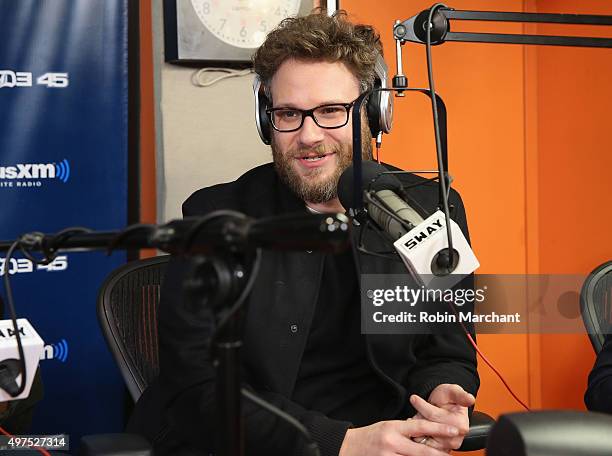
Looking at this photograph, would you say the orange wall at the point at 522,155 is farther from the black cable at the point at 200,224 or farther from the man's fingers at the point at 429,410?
the black cable at the point at 200,224

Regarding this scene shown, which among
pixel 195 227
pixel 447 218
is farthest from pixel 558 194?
pixel 195 227

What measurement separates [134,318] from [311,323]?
41cm

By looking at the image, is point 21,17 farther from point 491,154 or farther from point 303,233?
point 303,233

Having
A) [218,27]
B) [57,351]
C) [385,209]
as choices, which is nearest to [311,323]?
[385,209]

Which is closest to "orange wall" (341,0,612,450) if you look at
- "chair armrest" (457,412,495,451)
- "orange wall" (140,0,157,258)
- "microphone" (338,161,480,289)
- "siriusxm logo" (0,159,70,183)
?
"orange wall" (140,0,157,258)

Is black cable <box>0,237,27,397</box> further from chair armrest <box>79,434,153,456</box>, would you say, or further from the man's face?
the man's face

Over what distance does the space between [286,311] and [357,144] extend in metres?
0.43

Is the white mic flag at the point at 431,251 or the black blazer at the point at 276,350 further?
the black blazer at the point at 276,350

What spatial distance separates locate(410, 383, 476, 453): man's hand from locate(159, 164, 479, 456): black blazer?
0.25ft

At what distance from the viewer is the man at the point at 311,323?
143 centimetres

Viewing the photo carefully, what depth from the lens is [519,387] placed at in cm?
298

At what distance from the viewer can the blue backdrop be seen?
2.37 metres

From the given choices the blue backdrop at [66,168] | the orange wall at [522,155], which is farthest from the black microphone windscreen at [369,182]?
the orange wall at [522,155]

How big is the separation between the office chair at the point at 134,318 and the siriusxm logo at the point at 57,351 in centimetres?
72
